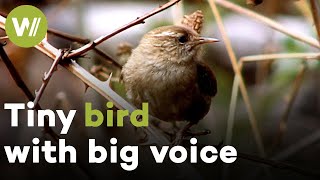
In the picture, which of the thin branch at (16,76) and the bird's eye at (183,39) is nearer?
the thin branch at (16,76)

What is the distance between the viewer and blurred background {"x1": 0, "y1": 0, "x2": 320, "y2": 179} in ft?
3.74

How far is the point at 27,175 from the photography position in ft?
3.83

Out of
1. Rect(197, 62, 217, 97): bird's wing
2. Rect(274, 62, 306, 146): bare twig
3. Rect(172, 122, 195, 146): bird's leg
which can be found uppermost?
Rect(197, 62, 217, 97): bird's wing

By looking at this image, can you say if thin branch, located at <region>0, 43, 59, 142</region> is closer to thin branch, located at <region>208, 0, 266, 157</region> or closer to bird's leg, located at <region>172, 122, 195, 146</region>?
bird's leg, located at <region>172, 122, 195, 146</region>

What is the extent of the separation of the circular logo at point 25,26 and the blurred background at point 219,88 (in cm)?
6

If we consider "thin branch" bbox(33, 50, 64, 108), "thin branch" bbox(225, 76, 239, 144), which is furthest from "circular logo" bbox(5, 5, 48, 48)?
"thin branch" bbox(225, 76, 239, 144)

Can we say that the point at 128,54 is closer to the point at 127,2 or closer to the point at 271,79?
the point at 127,2

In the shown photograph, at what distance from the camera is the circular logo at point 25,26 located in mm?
1073

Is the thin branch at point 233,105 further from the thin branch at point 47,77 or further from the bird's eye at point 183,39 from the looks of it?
the thin branch at point 47,77

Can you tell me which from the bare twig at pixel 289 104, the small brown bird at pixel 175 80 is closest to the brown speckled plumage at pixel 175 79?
the small brown bird at pixel 175 80

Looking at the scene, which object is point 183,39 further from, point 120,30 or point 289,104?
point 289,104

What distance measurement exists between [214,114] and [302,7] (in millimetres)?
291

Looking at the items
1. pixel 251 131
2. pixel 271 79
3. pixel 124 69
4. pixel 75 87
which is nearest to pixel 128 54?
pixel 124 69

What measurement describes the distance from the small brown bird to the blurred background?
0.16ft
